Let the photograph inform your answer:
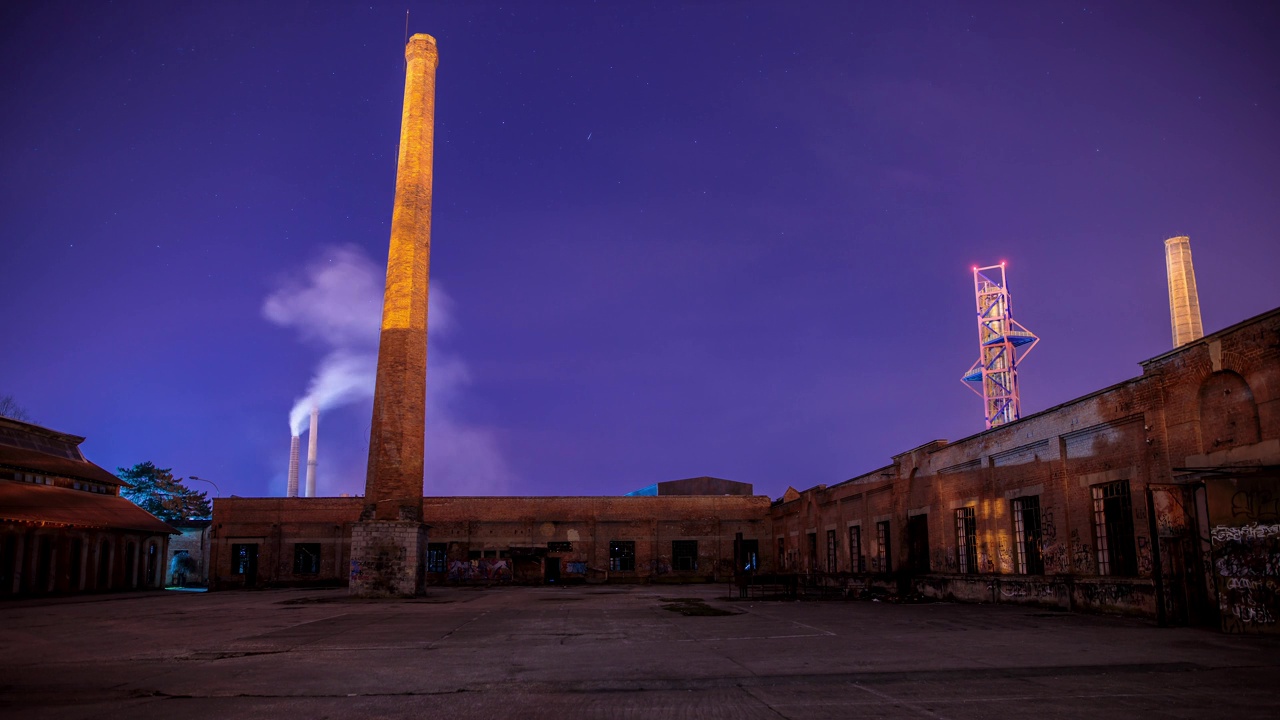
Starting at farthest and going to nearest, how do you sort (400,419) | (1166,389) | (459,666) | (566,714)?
(400,419) → (1166,389) → (459,666) → (566,714)

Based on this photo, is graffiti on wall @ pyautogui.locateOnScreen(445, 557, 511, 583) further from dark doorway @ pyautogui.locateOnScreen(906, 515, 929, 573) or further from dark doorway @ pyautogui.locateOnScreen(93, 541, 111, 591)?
dark doorway @ pyautogui.locateOnScreen(906, 515, 929, 573)

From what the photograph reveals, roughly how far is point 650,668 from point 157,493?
5896 cm

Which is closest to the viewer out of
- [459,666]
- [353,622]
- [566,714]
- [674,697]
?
[566,714]

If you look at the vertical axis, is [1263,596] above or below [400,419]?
below

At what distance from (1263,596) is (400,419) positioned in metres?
23.2

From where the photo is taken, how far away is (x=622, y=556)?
1679 inches

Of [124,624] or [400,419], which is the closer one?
[124,624]

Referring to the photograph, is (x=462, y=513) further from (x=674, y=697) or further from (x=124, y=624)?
(x=674, y=697)

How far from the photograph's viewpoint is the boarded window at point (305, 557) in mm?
41469

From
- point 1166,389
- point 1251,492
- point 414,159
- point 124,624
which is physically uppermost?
point 414,159

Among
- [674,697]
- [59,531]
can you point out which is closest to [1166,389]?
[674,697]

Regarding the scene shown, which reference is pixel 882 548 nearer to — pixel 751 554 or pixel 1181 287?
pixel 751 554

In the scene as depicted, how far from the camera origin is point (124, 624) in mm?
17266

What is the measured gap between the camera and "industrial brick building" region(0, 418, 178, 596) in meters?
29.9
